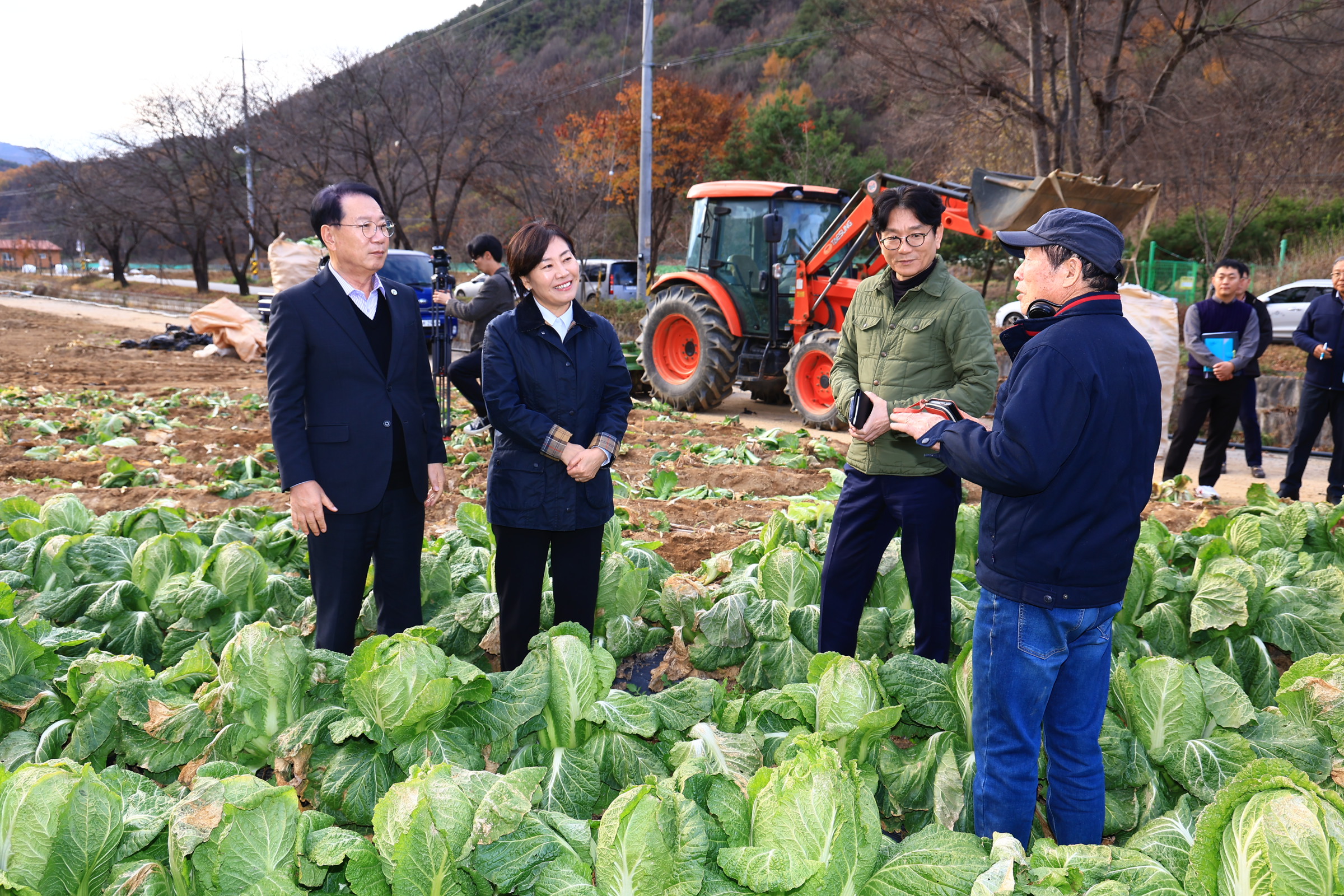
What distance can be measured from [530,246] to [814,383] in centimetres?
684

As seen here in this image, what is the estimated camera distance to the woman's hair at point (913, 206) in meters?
2.85

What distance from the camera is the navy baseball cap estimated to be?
2010 mm

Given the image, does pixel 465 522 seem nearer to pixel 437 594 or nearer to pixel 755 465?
pixel 437 594

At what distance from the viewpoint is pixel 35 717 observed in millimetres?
2805

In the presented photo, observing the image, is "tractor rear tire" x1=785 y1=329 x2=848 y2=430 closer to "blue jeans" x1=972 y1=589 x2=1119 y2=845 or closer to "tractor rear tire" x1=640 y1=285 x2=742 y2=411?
"tractor rear tire" x1=640 y1=285 x2=742 y2=411

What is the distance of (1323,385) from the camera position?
6246 millimetres

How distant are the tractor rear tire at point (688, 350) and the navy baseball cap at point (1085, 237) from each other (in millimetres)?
8050

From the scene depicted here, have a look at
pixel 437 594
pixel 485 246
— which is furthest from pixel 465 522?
pixel 485 246

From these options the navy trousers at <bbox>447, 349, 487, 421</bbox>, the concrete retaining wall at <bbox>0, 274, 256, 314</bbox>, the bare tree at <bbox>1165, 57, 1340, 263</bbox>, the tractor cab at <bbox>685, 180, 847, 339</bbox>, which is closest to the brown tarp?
the concrete retaining wall at <bbox>0, 274, 256, 314</bbox>

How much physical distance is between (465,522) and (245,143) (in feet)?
101

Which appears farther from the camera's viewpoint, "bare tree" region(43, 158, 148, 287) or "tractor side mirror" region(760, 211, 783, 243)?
"bare tree" region(43, 158, 148, 287)

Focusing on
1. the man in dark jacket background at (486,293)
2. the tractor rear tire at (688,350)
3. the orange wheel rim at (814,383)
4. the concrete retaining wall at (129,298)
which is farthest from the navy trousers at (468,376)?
the concrete retaining wall at (129,298)

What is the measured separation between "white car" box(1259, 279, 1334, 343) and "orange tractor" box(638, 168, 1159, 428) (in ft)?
29.6

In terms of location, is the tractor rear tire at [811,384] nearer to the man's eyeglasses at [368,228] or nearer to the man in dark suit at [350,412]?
the man in dark suit at [350,412]
